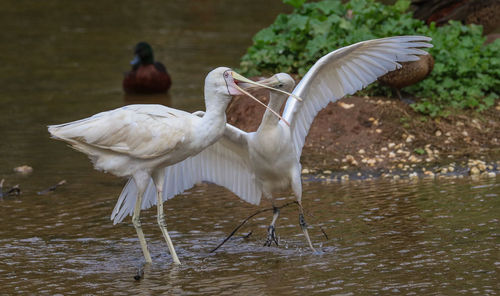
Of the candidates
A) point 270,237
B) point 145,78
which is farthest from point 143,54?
point 270,237

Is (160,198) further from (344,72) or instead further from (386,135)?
(386,135)

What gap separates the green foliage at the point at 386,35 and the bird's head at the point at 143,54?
2.86m

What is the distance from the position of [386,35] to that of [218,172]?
3.55 meters

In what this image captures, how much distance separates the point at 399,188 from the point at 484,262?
2.54m

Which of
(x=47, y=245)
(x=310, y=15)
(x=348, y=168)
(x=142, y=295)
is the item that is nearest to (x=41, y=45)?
(x=310, y=15)

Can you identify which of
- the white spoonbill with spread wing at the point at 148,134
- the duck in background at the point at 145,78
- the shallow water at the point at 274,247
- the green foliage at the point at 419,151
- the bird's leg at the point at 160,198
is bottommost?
the shallow water at the point at 274,247

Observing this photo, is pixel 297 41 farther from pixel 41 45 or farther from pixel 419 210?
pixel 41 45

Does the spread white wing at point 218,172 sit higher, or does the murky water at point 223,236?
the spread white wing at point 218,172

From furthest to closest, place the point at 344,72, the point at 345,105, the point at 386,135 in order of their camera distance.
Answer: the point at 345,105 < the point at 386,135 < the point at 344,72

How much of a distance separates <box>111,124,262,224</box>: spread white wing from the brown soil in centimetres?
182

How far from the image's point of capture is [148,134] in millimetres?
6520

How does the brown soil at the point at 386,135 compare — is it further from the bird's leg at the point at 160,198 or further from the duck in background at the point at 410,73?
the bird's leg at the point at 160,198

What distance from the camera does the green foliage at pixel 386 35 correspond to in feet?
34.0

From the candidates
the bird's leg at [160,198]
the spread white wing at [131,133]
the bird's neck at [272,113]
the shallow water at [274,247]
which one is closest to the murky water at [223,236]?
the shallow water at [274,247]
